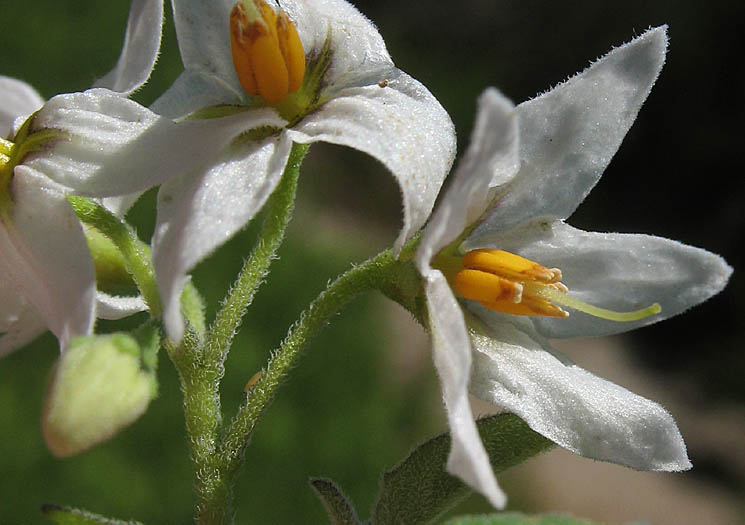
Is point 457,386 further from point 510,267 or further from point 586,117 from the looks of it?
point 586,117

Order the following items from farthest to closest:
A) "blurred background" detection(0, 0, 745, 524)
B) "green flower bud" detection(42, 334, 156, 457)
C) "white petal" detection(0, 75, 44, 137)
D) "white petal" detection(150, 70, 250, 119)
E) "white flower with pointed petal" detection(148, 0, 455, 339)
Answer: "blurred background" detection(0, 0, 745, 524)
"white petal" detection(0, 75, 44, 137)
"white petal" detection(150, 70, 250, 119)
"white flower with pointed petal" detection(148, 0, 455, 339)
"green flower bud" detection(42, 334, 156, 457)

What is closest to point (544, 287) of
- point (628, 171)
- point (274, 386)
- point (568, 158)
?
point (568, 158)

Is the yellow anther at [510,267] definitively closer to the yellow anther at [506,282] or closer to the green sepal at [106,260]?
the yellow anther at [506,282]

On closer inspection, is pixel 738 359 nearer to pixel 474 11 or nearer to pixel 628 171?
pixel 628 171

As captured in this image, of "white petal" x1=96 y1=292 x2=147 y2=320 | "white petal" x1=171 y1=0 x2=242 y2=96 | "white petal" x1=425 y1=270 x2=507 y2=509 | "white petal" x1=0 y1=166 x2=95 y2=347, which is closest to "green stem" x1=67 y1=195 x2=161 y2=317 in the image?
"white petal" x1=0 y1=166 x2=95 y2=347

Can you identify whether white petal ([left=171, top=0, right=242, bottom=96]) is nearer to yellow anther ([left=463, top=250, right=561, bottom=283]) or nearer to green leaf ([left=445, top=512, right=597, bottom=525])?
yellow anther ([left=463, top=250, right=561, bottom=283])

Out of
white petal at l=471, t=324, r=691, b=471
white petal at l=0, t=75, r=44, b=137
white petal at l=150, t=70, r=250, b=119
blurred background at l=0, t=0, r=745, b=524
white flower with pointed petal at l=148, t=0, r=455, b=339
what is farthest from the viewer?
blurred background at l=0, t=0, r=745, b=524
